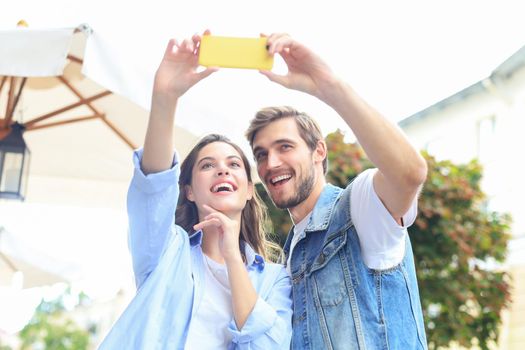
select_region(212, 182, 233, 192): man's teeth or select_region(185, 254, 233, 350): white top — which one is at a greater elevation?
select_region(212, 182, 233, 192): man's teeth

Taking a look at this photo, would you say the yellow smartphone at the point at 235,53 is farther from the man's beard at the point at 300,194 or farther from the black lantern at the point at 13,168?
the black lantern at the point at 13,168

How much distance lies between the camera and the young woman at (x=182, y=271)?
2.09 metres

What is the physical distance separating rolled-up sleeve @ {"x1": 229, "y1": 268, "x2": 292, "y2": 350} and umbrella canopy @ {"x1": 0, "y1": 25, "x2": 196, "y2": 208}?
2.20 metres

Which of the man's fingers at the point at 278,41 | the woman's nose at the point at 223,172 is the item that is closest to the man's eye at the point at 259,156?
the woman's nose at the point at 223,172

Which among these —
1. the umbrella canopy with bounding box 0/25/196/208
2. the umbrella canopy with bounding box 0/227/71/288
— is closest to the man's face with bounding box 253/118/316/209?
the umbrella canopy with bounding box 0/25/196/208

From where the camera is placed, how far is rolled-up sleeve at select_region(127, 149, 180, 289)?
212 centimetres

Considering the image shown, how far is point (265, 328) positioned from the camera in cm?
216

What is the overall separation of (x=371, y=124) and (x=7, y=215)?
4784mm

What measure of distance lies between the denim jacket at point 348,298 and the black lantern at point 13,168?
9.33ft

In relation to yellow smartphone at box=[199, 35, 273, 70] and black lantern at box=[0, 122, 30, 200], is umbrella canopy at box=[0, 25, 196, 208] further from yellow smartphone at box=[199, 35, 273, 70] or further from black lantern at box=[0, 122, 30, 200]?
yellow smartphone at box=[199, 35, 273, 70]

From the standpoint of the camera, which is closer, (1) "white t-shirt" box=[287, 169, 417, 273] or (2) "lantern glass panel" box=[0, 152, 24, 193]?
(1) "white t-shirt" box=[287, 169, 417, 273]

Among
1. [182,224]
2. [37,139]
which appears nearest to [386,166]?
[182,224]

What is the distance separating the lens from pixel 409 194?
206cm

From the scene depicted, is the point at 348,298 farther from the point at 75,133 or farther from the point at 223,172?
the point at 75,133
